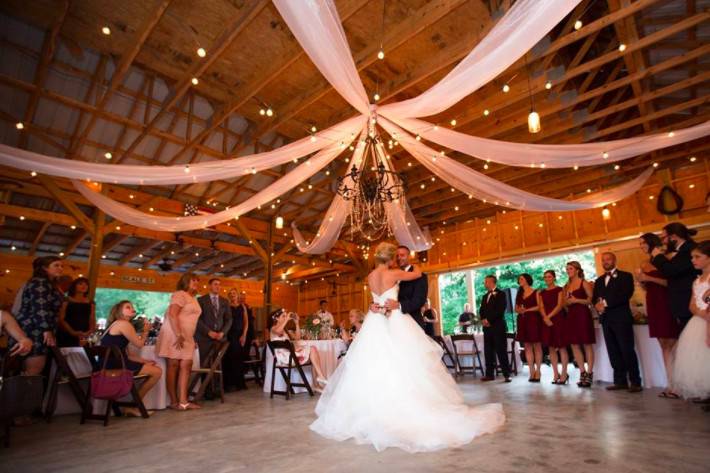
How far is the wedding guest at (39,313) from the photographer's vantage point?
3660 millimetres

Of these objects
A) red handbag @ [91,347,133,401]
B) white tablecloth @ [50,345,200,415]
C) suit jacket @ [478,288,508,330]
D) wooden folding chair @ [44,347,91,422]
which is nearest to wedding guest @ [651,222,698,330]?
suit jacket @ [478,288,508,330]

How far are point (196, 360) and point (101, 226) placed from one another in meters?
4.84

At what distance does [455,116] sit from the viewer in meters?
6.96

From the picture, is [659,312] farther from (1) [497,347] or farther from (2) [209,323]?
(2) [209,323]

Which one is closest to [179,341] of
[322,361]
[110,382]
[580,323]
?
[110,382]

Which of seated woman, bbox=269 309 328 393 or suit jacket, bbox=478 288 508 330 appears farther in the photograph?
suit jacket, bbox=478 288 508 330

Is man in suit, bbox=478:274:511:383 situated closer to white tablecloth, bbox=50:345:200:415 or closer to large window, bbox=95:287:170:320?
white tablecloth, bbox=50:345:200:415

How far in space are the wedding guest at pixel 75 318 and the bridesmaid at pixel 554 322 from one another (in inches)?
229

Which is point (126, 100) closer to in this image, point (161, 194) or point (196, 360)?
point (161, 194)

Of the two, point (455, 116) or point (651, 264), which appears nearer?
point (651, 264)

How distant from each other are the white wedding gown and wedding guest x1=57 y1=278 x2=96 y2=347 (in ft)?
11.1

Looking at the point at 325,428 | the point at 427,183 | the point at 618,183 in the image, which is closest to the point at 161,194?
the point at 427,183

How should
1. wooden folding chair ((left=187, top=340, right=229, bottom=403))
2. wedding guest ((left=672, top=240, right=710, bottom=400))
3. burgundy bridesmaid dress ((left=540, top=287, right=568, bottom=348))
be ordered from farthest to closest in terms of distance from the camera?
burgundy bridesmaid dress ((left=540, top=287, right=568, bottom=348)), wooden folding chair ((left=187, top=340, right=229, bottom=403)), wedding guest ((left=672, top=240, right=710, bottom=400))

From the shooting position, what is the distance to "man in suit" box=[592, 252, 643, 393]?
444 cm
